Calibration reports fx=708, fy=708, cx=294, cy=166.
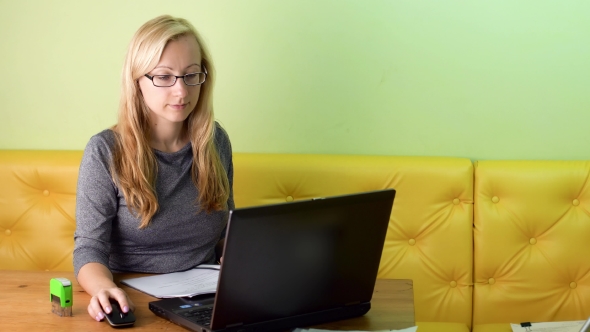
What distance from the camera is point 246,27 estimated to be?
2262mm

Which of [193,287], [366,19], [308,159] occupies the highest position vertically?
[366,19]

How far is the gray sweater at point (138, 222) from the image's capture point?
1640 millimetres

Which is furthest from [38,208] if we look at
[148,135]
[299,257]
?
[299,257]

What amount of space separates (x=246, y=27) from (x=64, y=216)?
84 centimetres

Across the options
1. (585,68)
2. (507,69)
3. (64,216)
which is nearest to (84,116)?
(64,216)

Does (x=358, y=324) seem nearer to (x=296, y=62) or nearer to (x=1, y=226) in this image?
(x=296, y=62)

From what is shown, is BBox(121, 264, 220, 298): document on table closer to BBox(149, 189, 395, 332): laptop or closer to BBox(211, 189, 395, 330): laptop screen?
BBox(149, 189, 395, 332): laptop

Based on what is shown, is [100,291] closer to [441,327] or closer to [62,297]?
[62,297]

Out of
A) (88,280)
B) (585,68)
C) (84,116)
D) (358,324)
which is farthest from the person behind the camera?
(84,116)

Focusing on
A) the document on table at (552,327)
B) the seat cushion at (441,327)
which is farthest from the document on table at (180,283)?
the document on table at (552,327)

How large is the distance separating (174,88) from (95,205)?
0.33 m

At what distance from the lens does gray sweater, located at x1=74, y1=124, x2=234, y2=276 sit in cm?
164

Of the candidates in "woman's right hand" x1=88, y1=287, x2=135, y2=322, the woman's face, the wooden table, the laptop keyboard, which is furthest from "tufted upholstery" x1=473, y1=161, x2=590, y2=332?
"woman's right hand" x1=88, y1=287, x2=135, y2=322

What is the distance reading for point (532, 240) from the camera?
216cm
